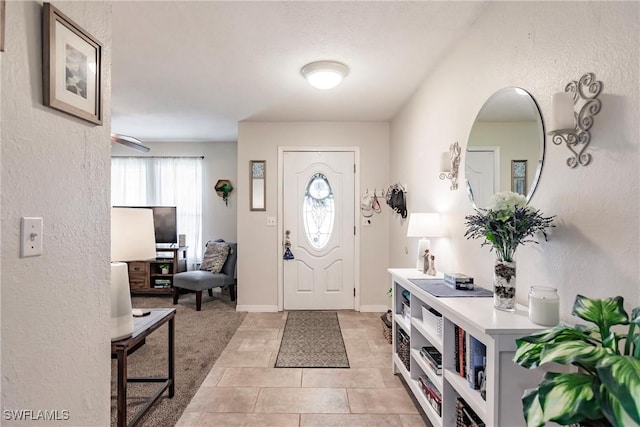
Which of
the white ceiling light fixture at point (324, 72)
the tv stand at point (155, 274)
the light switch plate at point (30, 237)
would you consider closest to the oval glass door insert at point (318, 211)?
the white ceiling light fixture at point (324, 72)

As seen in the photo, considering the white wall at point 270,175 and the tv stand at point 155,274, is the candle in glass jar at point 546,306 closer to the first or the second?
the white wall at point 270,175

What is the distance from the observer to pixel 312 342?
3.12 meters

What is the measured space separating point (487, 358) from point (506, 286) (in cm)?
34

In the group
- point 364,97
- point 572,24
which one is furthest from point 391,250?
point 572,24

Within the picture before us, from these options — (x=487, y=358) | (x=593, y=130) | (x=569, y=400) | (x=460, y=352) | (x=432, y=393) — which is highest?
(x=593, y=130)

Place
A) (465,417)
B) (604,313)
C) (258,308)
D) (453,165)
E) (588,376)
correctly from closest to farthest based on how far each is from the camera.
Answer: (588,376)
(604,313)
(465,417)
(453,165)
(258,308)

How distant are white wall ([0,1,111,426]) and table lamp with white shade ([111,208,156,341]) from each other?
31 centimetres

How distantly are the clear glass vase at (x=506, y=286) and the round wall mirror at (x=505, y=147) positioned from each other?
0.35 metres

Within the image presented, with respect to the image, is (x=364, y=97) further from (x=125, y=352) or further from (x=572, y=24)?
(x=125, y=352)

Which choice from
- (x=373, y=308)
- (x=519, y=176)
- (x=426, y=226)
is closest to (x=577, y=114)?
(x=519, y=176)

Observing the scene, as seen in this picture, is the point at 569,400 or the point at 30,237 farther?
the point at 30,237

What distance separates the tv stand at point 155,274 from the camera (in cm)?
483

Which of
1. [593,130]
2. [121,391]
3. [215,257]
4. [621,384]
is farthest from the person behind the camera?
[215,257]

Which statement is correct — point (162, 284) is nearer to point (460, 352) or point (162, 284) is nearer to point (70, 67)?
point (70, 67)
